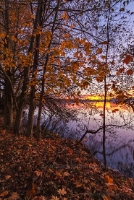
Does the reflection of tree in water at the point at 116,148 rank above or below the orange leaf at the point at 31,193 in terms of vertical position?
below

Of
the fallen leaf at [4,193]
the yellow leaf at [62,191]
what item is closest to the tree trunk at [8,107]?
the fallen leaf at [4,193]

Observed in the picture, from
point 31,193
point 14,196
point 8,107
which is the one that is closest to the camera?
point 14,196

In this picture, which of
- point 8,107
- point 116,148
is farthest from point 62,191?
point 116,148

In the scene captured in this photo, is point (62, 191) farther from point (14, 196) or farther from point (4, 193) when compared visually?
point (4, 193)

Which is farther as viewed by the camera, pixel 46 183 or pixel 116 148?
pixel 116 148

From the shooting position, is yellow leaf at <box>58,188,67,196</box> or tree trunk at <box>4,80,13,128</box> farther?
tree trunk at <box>4,80,13,128</box>

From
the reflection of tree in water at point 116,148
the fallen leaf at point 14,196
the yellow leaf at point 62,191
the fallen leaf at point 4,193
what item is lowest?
the reflection of tree in water at point 116,148

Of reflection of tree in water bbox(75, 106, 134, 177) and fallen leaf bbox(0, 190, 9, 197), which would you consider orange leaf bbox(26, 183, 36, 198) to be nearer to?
fallen leaf bbox(0, 190, 9, 197)

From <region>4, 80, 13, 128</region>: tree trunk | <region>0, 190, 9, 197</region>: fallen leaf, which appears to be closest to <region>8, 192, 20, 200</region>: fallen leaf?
<region>0, 190, 9, 197</region>: fallen leaf

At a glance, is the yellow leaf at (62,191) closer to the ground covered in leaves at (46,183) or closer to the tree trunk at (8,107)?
the ground covered in leaves at (46,183)

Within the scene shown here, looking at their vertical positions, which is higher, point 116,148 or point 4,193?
point 4,193

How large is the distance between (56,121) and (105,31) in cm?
1515

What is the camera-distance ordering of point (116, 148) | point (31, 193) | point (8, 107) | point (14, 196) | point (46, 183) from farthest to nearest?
1. point (116, 148)
2. point (8, 107)
3. point (46, 183)
4. point (31, 193)
5. point (14, 196)

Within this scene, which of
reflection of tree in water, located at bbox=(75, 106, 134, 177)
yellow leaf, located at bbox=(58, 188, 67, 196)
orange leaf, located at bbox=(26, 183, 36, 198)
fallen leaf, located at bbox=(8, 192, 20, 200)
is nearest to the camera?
fallen leaf, located at bbox=(8, 192, 20, 200)
